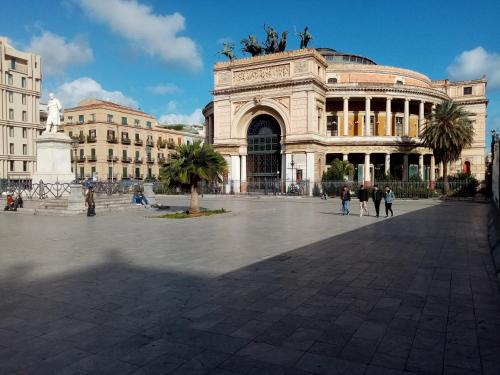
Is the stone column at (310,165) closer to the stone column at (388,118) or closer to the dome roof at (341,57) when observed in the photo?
the stone column at (388,118)

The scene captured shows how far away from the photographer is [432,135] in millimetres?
37875

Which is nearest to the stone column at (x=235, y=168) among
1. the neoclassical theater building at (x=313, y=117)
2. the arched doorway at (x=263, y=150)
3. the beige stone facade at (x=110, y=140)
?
the neoclassical theater building at (x=313, y=117)

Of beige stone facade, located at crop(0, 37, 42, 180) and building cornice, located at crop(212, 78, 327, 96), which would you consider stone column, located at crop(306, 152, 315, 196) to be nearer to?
building cornice, located at crop(212, 78, 327, 96)

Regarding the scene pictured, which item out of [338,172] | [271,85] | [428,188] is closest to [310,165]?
[338,172]

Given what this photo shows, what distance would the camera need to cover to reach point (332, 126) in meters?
51.2

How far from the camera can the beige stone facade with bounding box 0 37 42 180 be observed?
183 feet

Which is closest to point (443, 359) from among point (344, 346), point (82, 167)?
point (344, 346)

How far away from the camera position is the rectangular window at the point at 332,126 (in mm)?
50781

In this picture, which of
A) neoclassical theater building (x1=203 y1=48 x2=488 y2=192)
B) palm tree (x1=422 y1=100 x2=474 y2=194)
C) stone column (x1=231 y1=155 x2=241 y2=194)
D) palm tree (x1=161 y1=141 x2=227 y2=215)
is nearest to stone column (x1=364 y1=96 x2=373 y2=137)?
neoclassical theater building (x1=203 y1=48 x2=488 y2=192)

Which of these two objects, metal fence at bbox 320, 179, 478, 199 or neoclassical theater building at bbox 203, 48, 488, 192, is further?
neoclassical theater building at bbox 203, 48, 488, 192

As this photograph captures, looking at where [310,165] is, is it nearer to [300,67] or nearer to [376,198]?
[300,67]

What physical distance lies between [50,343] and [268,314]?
2597 mm

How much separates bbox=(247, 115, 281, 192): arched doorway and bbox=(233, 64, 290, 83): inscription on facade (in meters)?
4.51

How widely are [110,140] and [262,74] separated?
103 ft
